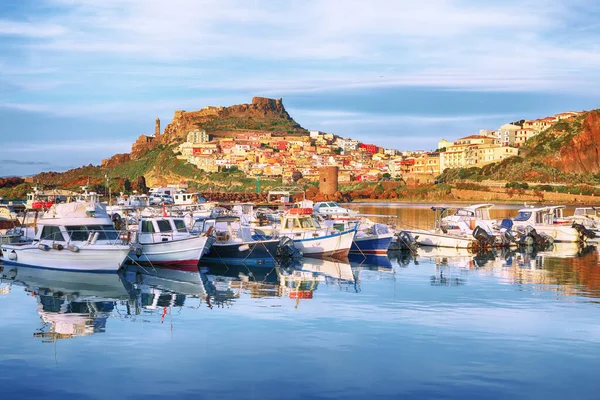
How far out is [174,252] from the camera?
21.7 m

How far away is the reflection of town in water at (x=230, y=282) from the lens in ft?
48.4

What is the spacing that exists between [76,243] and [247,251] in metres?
5.86

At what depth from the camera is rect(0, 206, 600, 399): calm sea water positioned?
9.57m

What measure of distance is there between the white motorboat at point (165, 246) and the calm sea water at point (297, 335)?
0.73m

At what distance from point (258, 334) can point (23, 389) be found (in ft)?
13.7

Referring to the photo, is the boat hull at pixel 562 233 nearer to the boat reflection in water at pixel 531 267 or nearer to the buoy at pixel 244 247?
the boat reflection in water at pixel 531 267

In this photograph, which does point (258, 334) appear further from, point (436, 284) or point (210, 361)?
point (436, 284)

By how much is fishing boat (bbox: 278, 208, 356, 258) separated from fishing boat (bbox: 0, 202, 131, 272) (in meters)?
6.64

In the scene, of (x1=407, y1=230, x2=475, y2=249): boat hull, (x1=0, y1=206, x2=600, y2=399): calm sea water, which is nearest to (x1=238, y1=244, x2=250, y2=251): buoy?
(x1=0, y1=206, x2=600, y2=399): calm sea water

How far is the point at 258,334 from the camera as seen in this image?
1262 cm

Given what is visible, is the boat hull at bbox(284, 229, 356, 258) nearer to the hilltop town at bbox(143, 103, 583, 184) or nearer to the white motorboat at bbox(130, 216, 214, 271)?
the white motorboat at bbox(130, 216, 214, 271)

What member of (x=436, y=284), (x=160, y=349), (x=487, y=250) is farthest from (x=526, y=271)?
(x=160, y=349)

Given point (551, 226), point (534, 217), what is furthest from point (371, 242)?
point (534, 217)

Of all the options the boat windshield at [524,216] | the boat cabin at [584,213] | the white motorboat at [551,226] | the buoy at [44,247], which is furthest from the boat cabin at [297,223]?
the boat cabin at [584,213]
